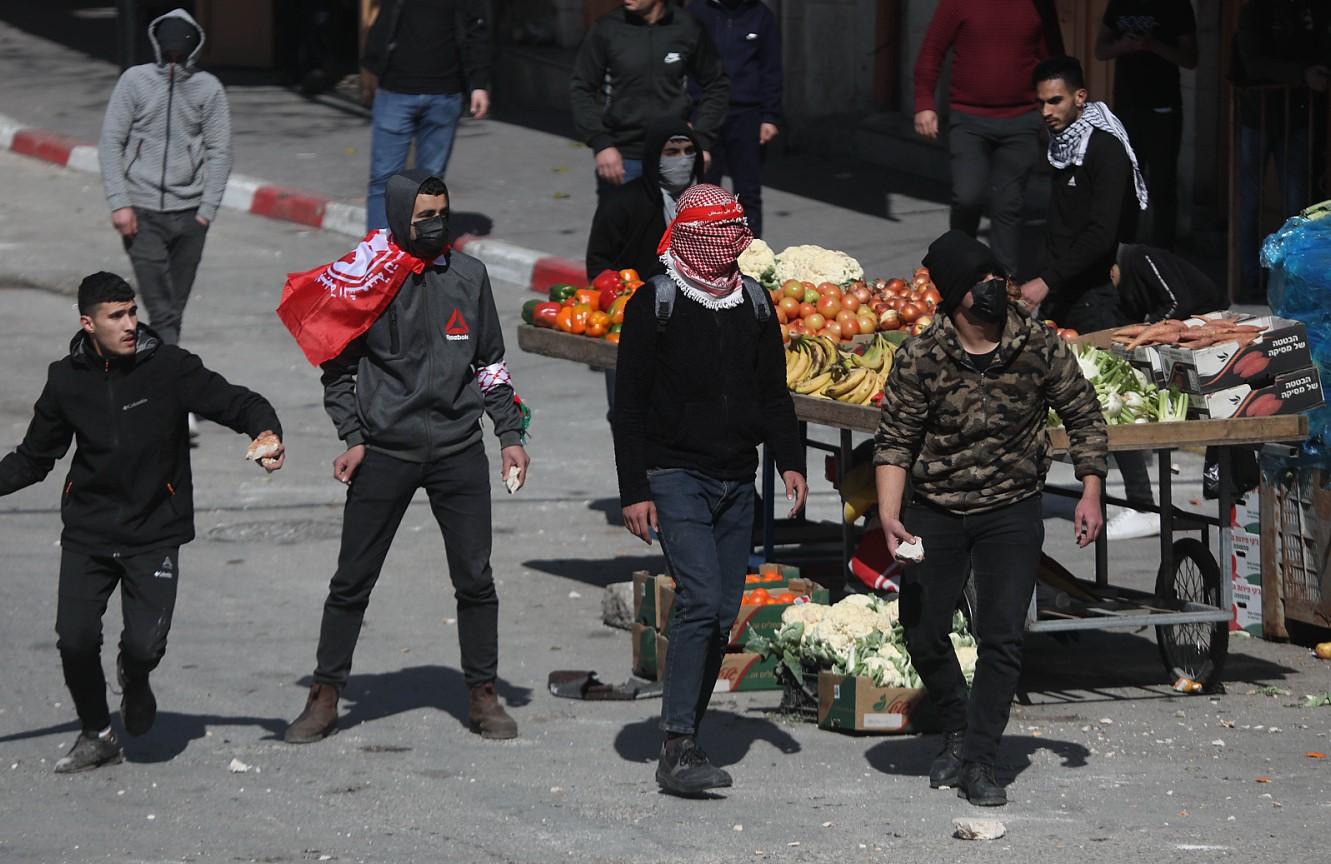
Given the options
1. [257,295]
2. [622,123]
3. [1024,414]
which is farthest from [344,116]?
[1024,414]

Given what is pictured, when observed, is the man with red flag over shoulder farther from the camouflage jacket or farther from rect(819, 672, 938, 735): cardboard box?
the camouflage jacket

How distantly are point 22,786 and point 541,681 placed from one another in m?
2.14

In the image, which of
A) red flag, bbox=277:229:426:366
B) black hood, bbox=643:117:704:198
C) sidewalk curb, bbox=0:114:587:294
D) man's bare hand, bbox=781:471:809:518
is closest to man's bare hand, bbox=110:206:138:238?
black hood, bbox=643:117:704:198

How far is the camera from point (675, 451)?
712 centimetres

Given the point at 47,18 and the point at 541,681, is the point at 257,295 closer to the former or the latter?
the point at 541,681

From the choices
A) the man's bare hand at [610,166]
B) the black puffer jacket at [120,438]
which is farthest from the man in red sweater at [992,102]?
the black puffer jacket at [120,438]

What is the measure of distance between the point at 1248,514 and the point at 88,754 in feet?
15.5

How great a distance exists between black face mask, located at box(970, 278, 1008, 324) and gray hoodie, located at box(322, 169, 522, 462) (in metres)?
1.72

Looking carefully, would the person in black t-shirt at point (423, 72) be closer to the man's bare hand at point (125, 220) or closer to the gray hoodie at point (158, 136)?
the gray hoodie at point (158, 136)

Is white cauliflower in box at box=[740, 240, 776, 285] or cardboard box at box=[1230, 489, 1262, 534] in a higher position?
white cauliflower in box at box=[740, 240, 776, 285]

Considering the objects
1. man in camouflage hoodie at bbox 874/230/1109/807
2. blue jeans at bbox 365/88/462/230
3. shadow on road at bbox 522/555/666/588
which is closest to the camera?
man in camouflage hoodie at bbox 874/230/1109/807

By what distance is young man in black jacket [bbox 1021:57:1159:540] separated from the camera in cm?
941

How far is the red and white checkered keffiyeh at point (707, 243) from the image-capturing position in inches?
278

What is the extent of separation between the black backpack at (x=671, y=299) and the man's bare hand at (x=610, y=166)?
15.4 feet
